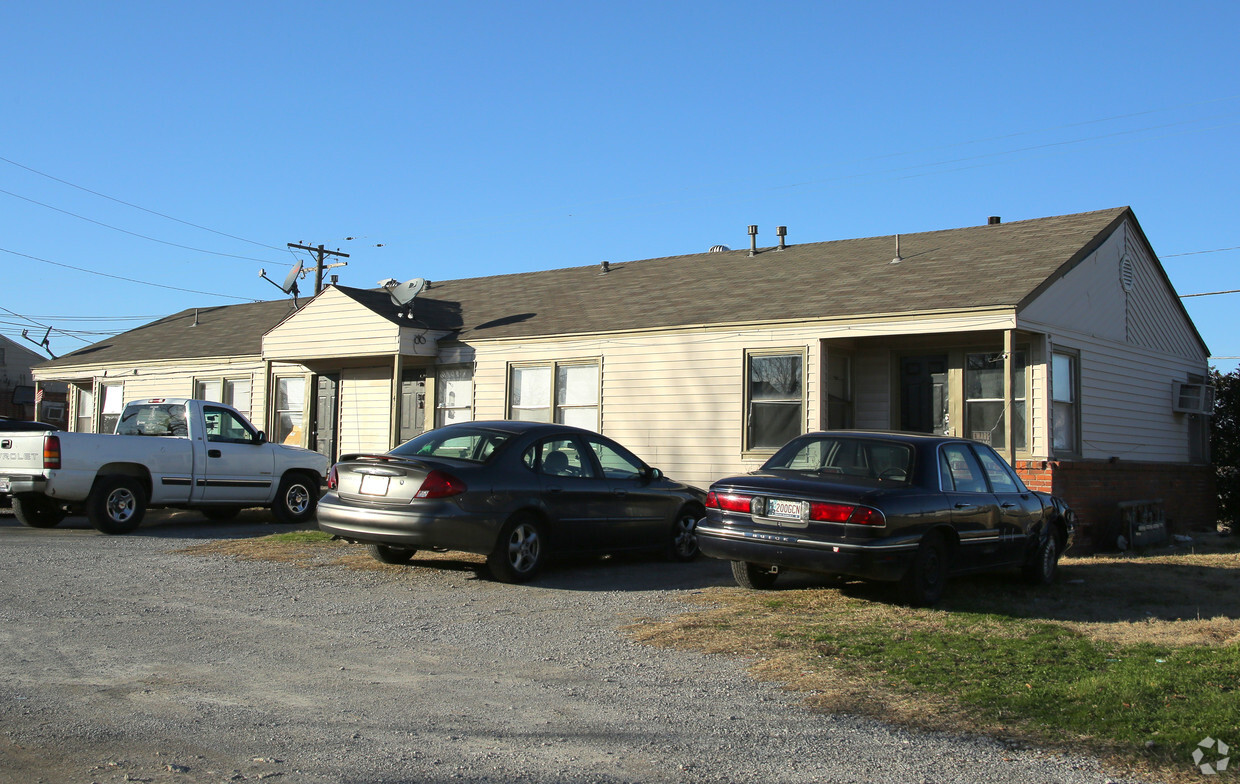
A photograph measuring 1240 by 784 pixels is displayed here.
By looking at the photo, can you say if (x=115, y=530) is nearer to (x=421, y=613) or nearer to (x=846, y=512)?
(x=421, y=613)

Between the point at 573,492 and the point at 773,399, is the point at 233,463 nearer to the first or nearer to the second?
the point at 573,492

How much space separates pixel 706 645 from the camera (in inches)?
279

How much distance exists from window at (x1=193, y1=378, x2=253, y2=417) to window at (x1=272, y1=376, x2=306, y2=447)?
1.07 metres

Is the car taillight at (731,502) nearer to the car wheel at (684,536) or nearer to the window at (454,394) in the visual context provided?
the car wheel at (684,536)

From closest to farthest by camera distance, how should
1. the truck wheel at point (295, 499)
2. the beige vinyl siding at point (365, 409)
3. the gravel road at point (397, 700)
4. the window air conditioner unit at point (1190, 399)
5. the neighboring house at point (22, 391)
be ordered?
the gravel road at point (397, 700) → the truck wheel at point (295, 499) → the window air conditioner unit at point (1190, 399) → the beige vinyl siding at point (365, 409) → the neighboring house at point (22, 391)

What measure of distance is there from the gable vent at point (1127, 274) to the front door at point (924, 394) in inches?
133

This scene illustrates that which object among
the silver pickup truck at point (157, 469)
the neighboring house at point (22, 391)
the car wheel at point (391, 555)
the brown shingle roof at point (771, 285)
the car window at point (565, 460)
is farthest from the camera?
the neighboring house at point (22, 391)

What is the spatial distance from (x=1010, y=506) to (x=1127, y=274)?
7.84 metres

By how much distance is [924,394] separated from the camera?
14.8m

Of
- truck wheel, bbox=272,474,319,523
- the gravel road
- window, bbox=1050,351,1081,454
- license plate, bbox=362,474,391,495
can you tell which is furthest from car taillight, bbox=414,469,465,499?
window, bbox=1050,351,1081,454

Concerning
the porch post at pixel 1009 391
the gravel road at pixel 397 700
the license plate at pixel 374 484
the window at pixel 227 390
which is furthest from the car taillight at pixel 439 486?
the window at pixel 227 390

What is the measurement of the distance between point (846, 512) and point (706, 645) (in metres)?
1.79

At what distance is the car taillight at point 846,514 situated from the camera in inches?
320

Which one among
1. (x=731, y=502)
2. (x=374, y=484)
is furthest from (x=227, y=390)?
(x=731, y=502)
